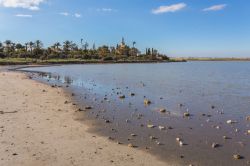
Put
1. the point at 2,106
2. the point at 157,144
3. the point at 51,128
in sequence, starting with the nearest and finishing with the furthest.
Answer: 1. the point at 157,144
2. the point at 51,128
3. the point at 2,106

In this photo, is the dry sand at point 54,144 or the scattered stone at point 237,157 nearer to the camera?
the dry sand at point 54,144

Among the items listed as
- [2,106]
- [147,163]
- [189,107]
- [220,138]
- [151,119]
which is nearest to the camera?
[147,163]

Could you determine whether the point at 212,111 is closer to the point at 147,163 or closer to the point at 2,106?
the point at 147,163

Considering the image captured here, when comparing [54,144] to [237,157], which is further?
[54,144]

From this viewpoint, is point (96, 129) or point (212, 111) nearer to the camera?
point (96, 129)

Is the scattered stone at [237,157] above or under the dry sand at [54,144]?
under

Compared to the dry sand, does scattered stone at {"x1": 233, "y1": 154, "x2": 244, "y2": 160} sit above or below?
Result: below

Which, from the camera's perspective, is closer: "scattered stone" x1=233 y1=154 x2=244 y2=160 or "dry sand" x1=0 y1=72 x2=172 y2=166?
"dry sand" x1=0 y1=72 x2=172 y2=166

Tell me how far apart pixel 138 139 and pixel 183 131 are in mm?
3438

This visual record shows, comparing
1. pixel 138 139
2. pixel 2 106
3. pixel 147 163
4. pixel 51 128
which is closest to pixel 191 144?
pixel 138 139

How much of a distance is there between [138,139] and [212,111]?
460 inches

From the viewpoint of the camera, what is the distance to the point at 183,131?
18.5m

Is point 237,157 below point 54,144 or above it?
below

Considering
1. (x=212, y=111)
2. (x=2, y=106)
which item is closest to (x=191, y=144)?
(x=212, y=111)
